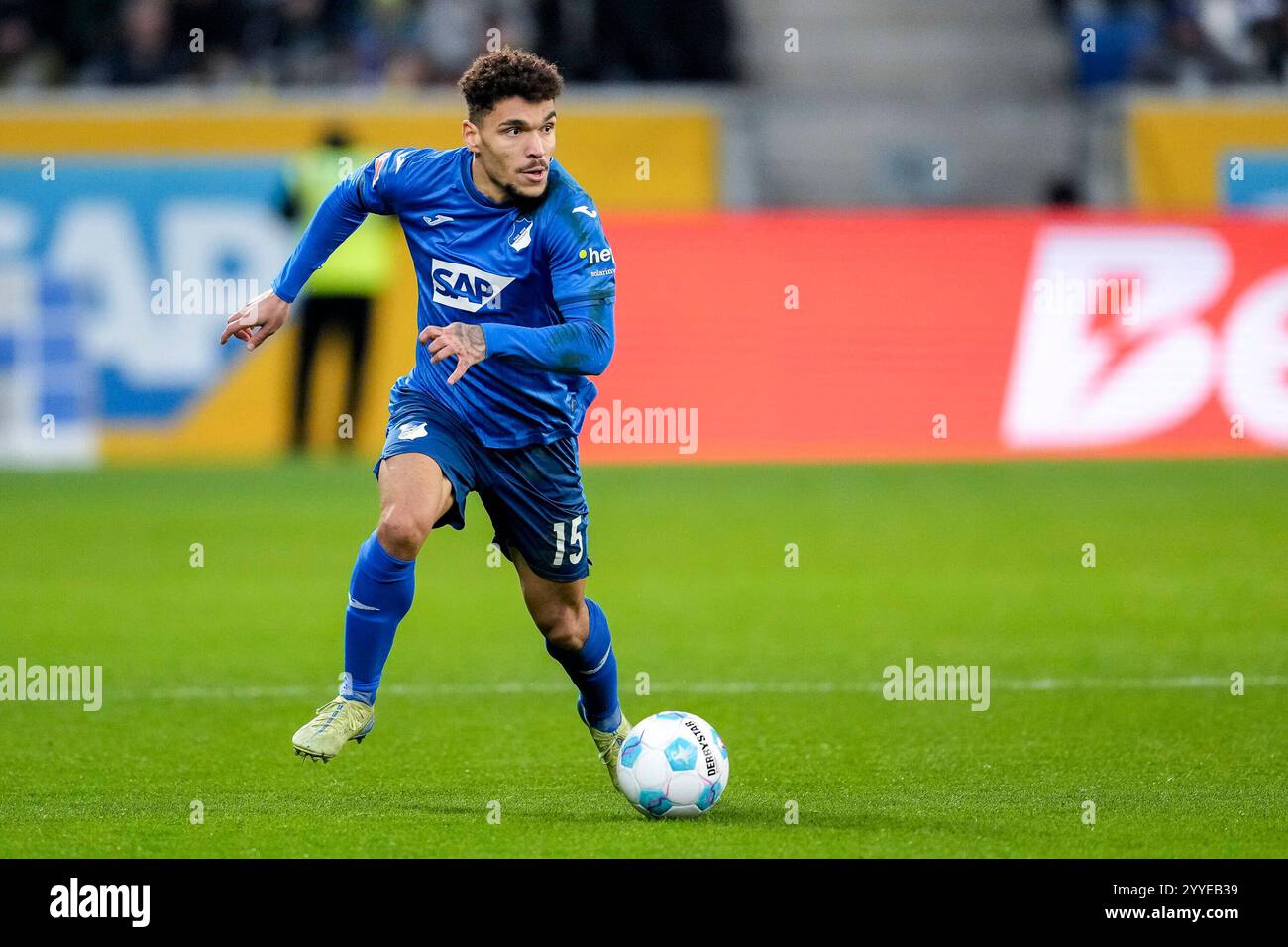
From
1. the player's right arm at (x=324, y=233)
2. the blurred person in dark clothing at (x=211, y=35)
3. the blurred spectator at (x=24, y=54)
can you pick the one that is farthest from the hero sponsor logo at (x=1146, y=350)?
the player's right arm at (x=324, y=233)

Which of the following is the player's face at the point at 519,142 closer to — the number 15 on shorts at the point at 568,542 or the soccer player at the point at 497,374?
the soccer player at the point at 497,374

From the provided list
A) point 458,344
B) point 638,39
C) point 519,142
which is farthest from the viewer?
point 638,39

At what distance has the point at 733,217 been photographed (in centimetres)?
1573

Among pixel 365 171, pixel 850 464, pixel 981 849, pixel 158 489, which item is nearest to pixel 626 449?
pixel 850 464

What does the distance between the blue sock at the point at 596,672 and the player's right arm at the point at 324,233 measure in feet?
4.31

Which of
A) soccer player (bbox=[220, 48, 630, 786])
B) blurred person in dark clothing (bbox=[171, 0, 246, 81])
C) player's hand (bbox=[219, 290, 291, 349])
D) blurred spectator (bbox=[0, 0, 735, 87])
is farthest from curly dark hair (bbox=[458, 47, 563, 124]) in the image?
blurred person in dark clothing (bbox=[171, 0, 246, 81])

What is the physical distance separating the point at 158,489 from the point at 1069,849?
10.6 m

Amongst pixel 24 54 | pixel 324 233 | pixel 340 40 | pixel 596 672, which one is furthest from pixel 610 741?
pixel 24 54

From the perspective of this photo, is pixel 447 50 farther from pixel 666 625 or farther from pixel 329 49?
pixel 666 625

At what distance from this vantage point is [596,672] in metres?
6.37

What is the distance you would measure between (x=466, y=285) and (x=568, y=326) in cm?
46

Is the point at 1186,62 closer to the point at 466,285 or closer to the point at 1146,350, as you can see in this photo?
the point at 1146,350

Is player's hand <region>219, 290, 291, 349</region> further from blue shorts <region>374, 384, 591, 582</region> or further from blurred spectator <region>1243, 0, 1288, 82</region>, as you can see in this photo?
blurred spectator <region>1243, 0, 1288, 82</region>

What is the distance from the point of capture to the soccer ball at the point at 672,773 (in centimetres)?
588
